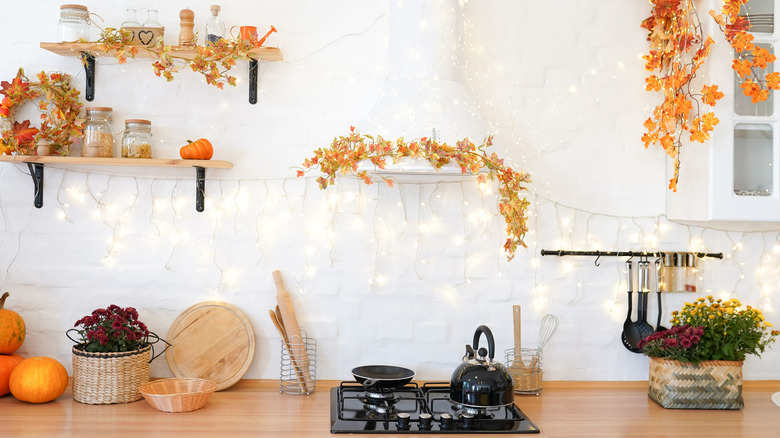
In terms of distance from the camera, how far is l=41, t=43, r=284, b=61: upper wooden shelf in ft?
7.45

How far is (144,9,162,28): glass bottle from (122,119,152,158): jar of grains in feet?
1.05

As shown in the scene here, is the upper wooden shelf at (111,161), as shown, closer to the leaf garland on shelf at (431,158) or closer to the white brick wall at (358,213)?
the white brick wall at (358,213)

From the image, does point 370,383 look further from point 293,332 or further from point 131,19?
point 131,19

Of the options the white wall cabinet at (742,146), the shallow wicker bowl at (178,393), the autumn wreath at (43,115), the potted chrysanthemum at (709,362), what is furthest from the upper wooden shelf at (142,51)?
the potted chrysanthemum at (709,362)

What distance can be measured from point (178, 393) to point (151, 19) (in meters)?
1.21

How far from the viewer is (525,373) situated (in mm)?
2393

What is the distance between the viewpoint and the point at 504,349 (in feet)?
8.20

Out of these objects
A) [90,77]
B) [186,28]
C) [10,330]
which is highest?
[186,28]

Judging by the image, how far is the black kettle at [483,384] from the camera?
2045 millimetres

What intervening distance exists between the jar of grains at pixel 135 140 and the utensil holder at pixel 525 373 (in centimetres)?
138

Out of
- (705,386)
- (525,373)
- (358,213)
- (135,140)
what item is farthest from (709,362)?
(135,140)

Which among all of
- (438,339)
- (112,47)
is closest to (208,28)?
(112,47)

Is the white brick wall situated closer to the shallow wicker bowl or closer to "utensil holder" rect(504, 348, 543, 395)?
"utensil holder" rect(504, 348, 543, 395)

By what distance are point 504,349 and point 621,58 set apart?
43.5 inches
